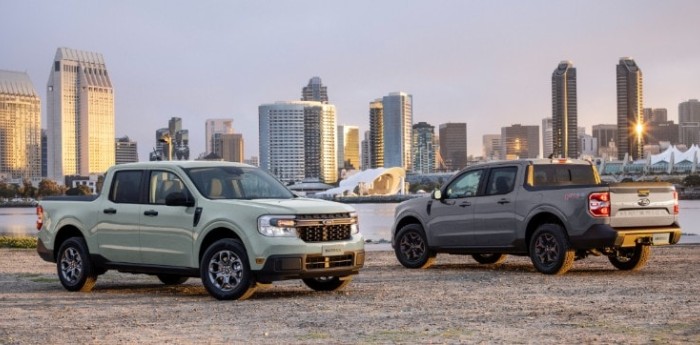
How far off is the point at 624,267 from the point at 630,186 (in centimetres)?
213

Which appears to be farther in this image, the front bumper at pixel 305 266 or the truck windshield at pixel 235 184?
the truck windshield at pixel 235 184

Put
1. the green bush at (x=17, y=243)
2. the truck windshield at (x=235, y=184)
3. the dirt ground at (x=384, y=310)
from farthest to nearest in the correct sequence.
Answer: the green bush at (x=17, y=243) → the truck windshield at (x=235, y=184) → the dirt ground at (x=384, y=310)

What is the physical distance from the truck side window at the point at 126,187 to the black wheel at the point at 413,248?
20.7ft

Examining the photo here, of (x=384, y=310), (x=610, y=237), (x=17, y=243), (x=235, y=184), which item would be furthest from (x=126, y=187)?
(x=17, y=243)

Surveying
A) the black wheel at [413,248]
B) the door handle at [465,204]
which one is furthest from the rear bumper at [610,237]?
the black wheel at [413,248]

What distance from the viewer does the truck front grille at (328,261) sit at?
509 inches

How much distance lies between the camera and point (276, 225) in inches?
503

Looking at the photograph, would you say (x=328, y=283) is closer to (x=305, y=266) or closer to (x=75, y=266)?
(x=305, y=266)

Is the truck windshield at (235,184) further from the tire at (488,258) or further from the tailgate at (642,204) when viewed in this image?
the tire at (488,258)

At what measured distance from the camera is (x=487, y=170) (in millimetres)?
17969

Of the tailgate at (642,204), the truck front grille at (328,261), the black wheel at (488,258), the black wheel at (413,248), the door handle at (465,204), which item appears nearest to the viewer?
the truck front grille at (328,261)

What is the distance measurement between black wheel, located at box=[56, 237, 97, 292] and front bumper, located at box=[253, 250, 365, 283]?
3.14 metres

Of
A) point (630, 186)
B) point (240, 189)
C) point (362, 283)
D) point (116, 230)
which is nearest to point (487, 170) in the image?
point (630, 186)

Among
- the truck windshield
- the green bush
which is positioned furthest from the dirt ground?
the green bush
